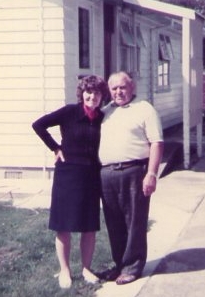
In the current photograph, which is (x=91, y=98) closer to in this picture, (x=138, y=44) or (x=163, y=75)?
(x=138, y=44)

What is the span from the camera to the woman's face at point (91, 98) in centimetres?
500

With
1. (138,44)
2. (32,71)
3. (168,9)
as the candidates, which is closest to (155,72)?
(138,44)

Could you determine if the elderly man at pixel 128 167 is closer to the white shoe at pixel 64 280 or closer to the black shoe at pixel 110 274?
the black shoe at pixel 110 274

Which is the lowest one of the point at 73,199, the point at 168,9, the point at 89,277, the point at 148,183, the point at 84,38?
the point at 89,277

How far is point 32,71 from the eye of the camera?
1019 cm

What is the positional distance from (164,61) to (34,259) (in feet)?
45.6

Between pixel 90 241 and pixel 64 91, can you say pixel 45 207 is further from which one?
pixel 90 241

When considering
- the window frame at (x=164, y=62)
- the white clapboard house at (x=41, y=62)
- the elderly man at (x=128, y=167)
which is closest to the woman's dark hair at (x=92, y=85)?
the elderly man at (x=128, y=167)

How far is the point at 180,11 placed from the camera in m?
11.5

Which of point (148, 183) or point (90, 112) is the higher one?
point (90, 112)

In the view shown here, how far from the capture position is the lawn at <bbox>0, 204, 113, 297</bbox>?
508cm

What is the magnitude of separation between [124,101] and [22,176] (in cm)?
562

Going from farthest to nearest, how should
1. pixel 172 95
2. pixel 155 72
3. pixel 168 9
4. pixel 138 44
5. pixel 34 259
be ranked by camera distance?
pixel 172 95 < pixel 155 72 < pixel 138 44 < pixel 168 9 < pixel 34 259

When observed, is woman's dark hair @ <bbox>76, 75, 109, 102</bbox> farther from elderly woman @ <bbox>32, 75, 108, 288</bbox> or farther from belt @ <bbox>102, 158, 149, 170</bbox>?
belt @ <bbox>102, 158, 149, 170</bbox>
